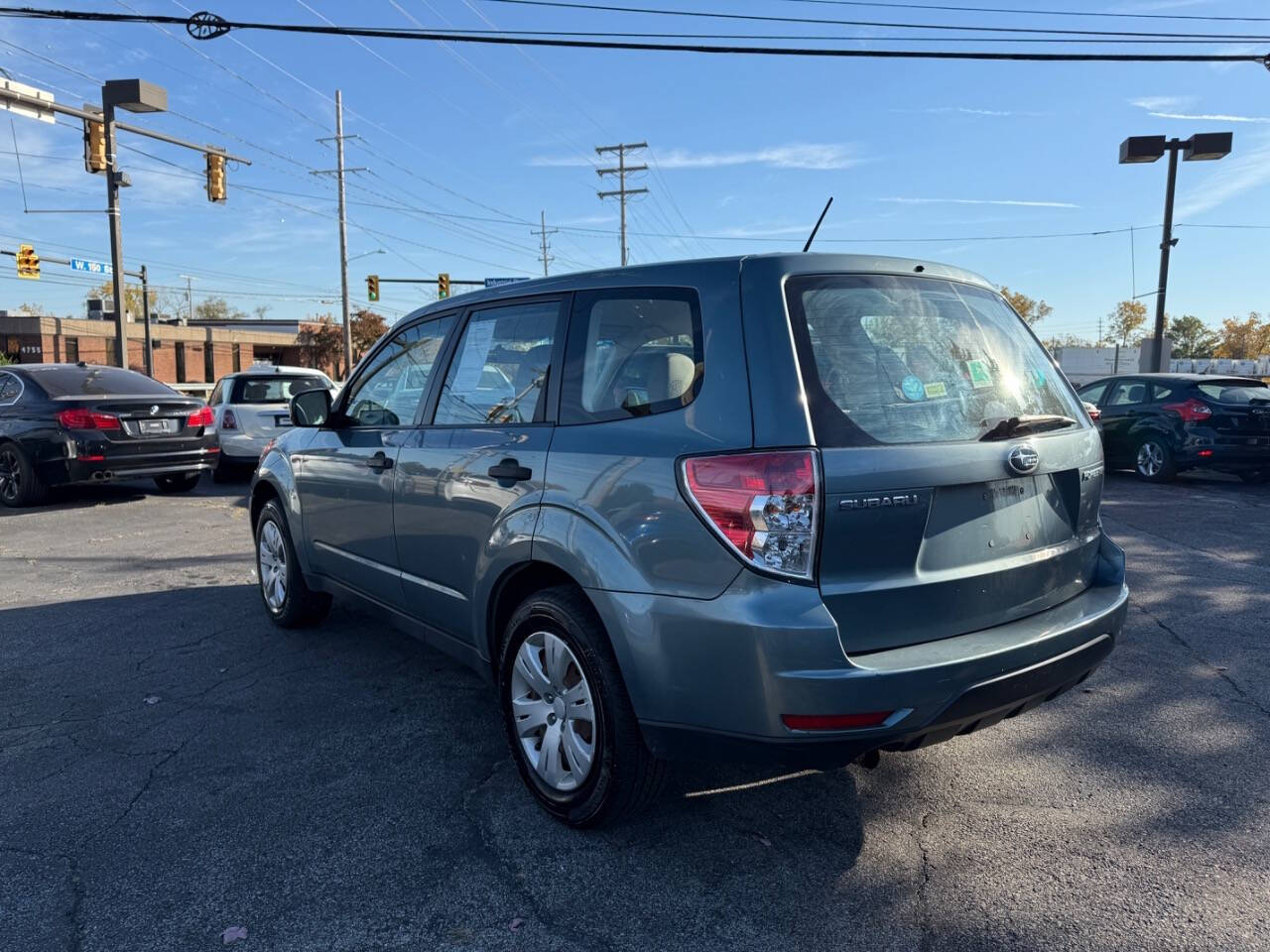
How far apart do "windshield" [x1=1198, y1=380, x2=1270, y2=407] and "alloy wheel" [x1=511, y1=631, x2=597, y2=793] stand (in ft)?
38.7

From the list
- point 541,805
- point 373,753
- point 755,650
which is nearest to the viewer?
point 755,650

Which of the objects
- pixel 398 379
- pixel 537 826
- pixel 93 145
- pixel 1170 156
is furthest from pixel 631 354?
pixel 1170 156

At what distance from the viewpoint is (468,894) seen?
9.08ft

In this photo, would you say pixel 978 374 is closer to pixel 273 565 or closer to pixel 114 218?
pixel 273 565

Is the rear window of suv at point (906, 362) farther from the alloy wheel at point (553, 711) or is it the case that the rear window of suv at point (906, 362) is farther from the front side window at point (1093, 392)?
the front side window at point (1093, 392)

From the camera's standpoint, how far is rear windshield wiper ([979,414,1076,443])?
2.88 meters

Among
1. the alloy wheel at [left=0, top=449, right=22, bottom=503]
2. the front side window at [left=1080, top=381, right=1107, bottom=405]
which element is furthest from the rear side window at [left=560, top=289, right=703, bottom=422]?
the front side window at [left=1080, top=381, right=1107, bottom=405]

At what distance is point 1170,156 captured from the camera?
22.9m

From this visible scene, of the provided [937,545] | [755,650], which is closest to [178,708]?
[755,650]

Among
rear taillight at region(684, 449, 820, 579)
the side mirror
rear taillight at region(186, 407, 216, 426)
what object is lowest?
rear taillight at region(186, 407, 216, 426)

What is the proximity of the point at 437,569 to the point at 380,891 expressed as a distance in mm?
1372

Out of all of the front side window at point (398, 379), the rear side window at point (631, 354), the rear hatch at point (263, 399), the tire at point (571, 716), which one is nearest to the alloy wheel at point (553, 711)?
the tire at point (571, 716)

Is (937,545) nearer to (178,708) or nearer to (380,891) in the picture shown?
(380,891)

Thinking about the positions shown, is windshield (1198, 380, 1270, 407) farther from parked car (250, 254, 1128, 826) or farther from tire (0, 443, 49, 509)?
tire (0, 443, 49, 509)
